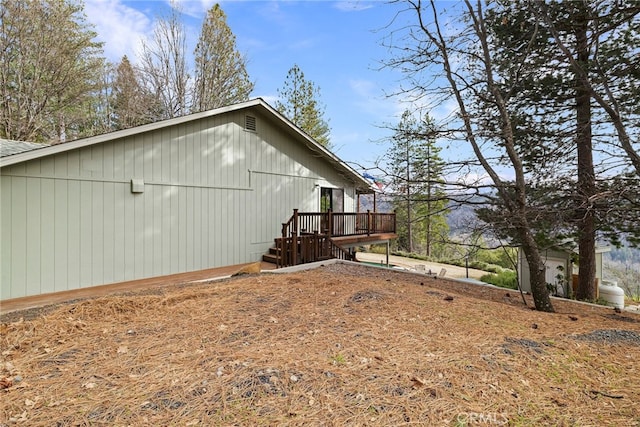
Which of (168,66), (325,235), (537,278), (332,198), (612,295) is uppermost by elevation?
(168,66)

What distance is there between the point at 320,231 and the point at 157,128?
18.7ft

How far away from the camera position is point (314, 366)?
2432 millimetres

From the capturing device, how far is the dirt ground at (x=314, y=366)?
6.34 ft

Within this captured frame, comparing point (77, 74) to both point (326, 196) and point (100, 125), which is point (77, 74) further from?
point (326, 196)

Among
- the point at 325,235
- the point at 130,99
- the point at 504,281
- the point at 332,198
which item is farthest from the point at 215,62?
the point at 504,281

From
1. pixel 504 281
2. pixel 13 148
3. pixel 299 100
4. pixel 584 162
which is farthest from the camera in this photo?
pixel 299 100

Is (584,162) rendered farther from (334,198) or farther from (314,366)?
(314,366)

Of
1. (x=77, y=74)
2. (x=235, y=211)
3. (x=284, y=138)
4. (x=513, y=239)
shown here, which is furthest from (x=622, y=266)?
(x=77, y=74)

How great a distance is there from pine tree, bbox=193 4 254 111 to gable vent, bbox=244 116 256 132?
8.42m

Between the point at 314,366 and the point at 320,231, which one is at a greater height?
the point at 320,231

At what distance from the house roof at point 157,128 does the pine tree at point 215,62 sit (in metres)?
8.55

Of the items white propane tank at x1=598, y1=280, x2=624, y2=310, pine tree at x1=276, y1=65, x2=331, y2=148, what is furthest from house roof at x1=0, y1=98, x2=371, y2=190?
pine tree at x1=276, y1=65, x2=331, y2=148

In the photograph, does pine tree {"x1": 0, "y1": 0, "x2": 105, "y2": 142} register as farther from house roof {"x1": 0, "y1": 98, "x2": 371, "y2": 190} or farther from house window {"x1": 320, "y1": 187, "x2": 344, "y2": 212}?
house window {"x1": 320, "y1": 187, "x2": 344, "y2": 212}

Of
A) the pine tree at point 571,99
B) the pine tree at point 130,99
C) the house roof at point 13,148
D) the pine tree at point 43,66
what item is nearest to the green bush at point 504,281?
the pine tree at point 571,99
